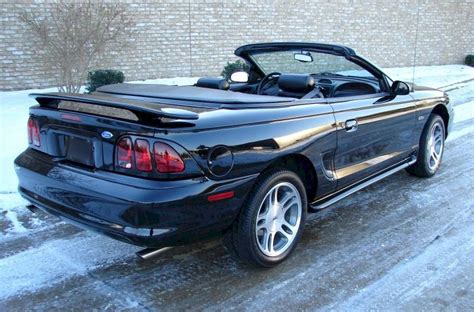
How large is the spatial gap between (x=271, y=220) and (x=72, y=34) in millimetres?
6781

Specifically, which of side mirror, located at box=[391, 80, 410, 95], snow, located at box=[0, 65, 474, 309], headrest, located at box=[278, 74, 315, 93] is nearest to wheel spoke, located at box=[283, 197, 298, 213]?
snow, located at box=[0, 65, 474, 309]

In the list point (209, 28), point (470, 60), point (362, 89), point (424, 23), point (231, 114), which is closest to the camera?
point (231, 114)

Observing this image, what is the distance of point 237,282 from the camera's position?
3240 millimetres

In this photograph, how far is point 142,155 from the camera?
107 inches

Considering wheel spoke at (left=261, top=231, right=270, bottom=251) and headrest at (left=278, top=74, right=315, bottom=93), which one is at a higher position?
headrest at (left=278, top=74, right=315, bottom=93)

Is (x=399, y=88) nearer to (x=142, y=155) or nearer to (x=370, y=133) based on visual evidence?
(x=370, y=133)

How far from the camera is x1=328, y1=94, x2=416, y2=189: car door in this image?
3854mm

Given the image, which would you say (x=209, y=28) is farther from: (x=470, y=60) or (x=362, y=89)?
(x=470, y=60)

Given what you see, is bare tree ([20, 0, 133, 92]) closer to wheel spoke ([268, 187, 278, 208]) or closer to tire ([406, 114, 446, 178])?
tire ([406, 114, 446, 178])

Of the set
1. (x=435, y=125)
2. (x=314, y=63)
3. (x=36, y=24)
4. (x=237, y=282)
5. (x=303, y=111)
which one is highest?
(x=36, y=24)

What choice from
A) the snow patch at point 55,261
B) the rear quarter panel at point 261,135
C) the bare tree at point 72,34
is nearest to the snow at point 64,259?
the snow patch at point 55,261

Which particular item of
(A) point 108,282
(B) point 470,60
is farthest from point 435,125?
(B) point 470,60

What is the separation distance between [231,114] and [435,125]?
125 inches

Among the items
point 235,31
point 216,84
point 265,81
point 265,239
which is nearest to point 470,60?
point 235,31
